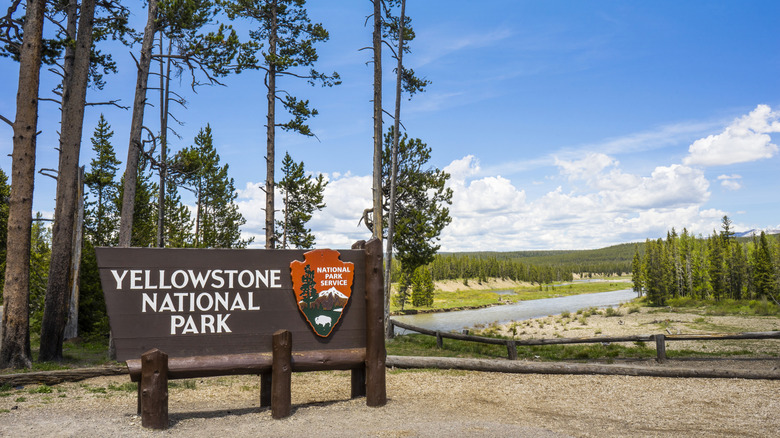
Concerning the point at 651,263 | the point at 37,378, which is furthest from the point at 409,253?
the point at 651,263

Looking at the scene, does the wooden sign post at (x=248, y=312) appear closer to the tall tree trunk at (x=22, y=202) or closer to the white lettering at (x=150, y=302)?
the white lettering at (x=150, y=302)

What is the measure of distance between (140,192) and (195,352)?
2574 cm

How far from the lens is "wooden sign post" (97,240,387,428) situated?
602cm

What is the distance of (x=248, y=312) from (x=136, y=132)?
354 inches

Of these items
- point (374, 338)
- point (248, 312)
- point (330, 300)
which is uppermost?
point (330, 300)

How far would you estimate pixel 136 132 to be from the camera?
13.0m

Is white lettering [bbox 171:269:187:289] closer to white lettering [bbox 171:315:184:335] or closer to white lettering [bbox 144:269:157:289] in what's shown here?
white lettering [bbox 144:269:157:289]

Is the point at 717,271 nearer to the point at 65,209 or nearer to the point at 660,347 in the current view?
the point at 660,347

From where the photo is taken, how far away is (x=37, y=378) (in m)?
8.38

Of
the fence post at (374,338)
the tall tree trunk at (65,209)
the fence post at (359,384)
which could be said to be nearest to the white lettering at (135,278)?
the fence post at (374,338)

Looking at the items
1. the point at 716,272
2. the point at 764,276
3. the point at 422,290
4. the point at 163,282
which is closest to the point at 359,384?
the point at 163,282

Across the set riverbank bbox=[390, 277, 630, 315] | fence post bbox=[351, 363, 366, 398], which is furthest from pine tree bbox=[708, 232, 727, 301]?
fence post bbox=[351, 363, 366, 398]

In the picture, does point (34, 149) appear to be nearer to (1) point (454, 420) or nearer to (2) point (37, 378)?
(2) point (37, 378)

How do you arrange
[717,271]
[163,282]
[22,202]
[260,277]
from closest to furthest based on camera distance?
1. [163,282]
2. [260,277]
3. [22,202]
4. [717,271]
